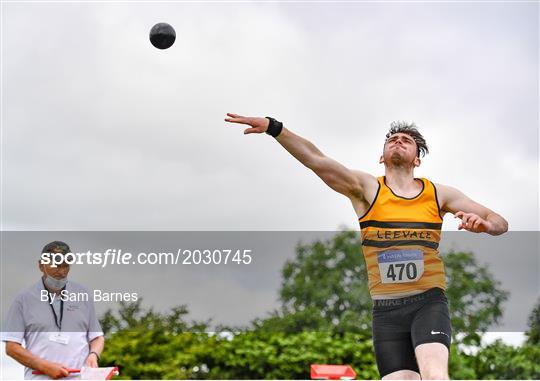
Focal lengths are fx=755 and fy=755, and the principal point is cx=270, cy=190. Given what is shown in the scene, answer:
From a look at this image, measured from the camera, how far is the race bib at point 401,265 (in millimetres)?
5711

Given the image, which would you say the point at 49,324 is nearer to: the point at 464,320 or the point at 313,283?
the point at 313,283

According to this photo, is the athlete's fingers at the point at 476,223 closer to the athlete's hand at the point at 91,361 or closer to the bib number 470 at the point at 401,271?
the bib number 470 at the point at 401,271

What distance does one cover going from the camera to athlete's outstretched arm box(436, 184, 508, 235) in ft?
17.1

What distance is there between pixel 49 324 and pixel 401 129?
3645mm

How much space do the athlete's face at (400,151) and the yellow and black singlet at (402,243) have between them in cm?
27

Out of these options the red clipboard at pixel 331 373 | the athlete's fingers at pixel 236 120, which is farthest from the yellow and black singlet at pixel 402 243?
the red clipboard at pixel 331 373

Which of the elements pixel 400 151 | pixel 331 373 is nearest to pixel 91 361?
pixel 400 151

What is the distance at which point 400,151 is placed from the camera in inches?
241

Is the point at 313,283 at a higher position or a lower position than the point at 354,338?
higher

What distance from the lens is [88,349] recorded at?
7078 millimetres

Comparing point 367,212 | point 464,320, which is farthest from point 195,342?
point 367,212

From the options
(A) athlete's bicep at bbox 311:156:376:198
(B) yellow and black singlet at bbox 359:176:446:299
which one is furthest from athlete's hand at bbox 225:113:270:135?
(B) yellow and black singlet at bbox 359:176:446:299

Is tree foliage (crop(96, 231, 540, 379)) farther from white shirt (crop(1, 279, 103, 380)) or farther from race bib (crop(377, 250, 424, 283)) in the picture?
race bib (crop(377, 250, 424, 283))

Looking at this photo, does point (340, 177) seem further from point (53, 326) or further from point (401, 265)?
point (53, 326)
